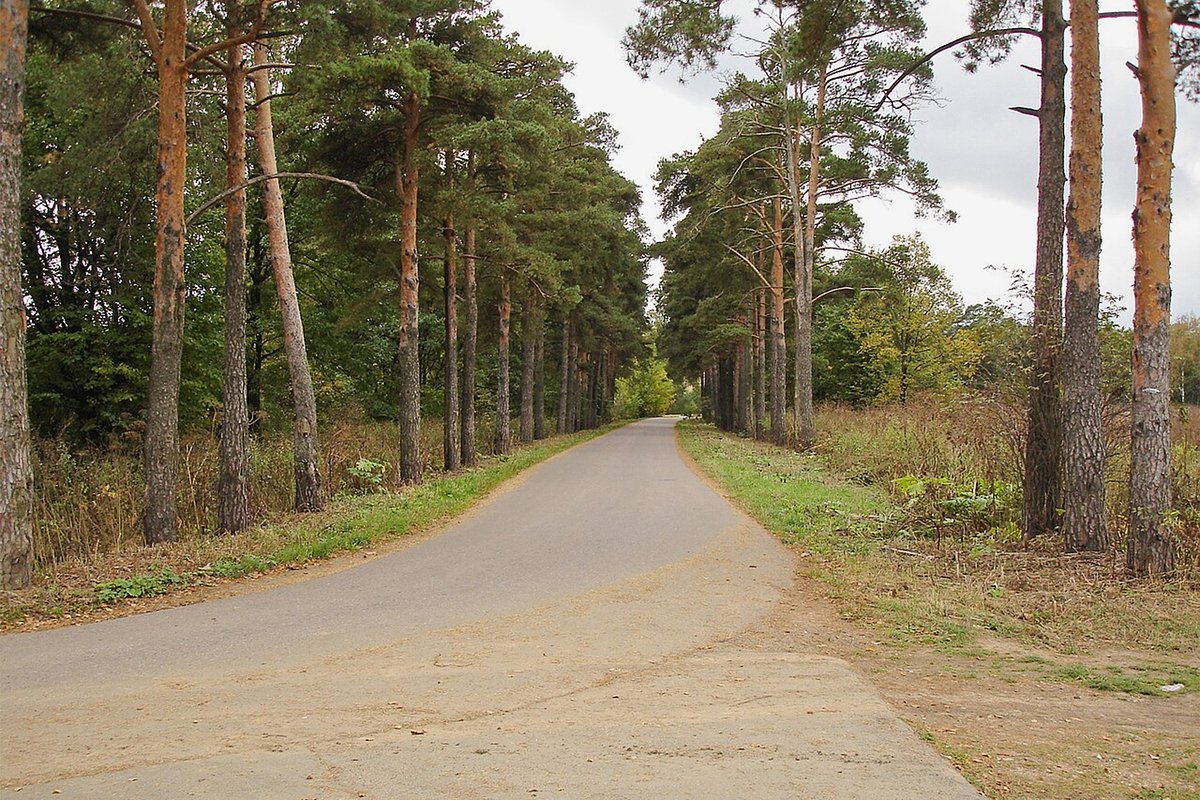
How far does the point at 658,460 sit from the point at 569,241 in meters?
9.80

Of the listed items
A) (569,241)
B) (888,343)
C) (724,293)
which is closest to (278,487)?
(569,241)

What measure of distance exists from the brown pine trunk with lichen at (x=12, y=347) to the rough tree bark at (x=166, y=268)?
2.17 meters

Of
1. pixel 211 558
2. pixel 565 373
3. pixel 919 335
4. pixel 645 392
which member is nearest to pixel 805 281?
pixel 919 335

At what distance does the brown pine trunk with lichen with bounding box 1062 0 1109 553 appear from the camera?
30.8 feet

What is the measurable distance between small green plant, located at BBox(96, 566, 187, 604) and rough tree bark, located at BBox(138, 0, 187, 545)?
108 inches

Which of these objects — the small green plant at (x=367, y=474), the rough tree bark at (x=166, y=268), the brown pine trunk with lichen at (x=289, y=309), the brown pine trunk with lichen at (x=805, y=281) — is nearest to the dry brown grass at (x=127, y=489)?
the small green plant at (x=367, y=474)

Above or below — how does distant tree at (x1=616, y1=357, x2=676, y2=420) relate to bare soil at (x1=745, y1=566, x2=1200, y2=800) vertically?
above

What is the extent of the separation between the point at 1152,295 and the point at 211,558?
1002 centimetres

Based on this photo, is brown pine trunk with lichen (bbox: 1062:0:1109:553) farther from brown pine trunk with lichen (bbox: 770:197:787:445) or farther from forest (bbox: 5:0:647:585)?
brown pine trunk with lichen (bbox: 770:197:787:445)

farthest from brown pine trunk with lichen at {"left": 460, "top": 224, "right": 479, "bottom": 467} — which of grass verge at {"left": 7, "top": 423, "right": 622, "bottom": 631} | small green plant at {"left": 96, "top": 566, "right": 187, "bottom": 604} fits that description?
small green plant at {"left": 96, "top": 566, "right": 187, "bottom": 604}

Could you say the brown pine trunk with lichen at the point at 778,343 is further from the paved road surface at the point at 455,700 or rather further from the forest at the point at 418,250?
the paved road surface at the point at 455,700

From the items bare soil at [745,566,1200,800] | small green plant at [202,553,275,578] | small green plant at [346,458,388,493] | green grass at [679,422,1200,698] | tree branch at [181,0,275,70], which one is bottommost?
green grass at [679,422,1200,698]

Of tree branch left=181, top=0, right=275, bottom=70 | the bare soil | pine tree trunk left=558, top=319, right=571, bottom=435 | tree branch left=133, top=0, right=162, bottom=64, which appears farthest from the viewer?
pine tree trunk left=558, top=319, right=571, bottom=435

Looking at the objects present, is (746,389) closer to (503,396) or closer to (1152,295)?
(503,396)
